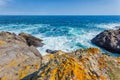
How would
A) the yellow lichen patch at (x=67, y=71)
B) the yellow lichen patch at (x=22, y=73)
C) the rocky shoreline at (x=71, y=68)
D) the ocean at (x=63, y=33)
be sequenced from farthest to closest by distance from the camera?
the ocean at (x=63, y=33)
the yellow lichen patch at (x=22, y=73)
the rocky shoreline at (x=71, y=68)
the yellow lichen patch at (x=67, y=71)

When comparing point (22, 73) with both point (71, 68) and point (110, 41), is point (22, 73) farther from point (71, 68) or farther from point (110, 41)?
point (110, 41)

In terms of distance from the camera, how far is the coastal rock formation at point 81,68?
5473 millimetres

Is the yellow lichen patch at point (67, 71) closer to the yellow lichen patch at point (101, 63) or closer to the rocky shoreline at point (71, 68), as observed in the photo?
the rocky shoreline at point (71, 68)

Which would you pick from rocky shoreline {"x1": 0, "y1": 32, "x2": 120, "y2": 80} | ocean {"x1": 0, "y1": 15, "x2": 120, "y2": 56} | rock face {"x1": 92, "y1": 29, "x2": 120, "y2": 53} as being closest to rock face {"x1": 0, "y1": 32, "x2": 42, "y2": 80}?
rocky shoreline {"x1": 0, "y1": 32, "x2": 120, "y2": 80}

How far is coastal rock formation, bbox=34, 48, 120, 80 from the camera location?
547 cm

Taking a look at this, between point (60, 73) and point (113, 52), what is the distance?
79.0ft

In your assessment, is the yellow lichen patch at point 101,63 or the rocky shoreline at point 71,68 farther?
the yellow lichen patch at point 101,63

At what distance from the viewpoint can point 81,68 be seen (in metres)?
5.72

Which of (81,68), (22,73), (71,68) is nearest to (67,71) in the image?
(71,68)

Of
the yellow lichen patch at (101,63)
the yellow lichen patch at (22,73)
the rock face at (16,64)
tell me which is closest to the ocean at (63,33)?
the rock face at (16,64)

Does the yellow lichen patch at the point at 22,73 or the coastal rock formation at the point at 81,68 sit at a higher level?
the coastal rock formation at the point at 81,68

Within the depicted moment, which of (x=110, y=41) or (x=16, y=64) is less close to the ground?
(x=16, y=64)

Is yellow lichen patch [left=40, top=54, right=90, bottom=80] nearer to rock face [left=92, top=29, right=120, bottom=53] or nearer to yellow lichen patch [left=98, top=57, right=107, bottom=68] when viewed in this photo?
yellow lichen patch [left=98, top=57, right=107, bottom=68]

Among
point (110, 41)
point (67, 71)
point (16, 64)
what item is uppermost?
point (67, 71)
